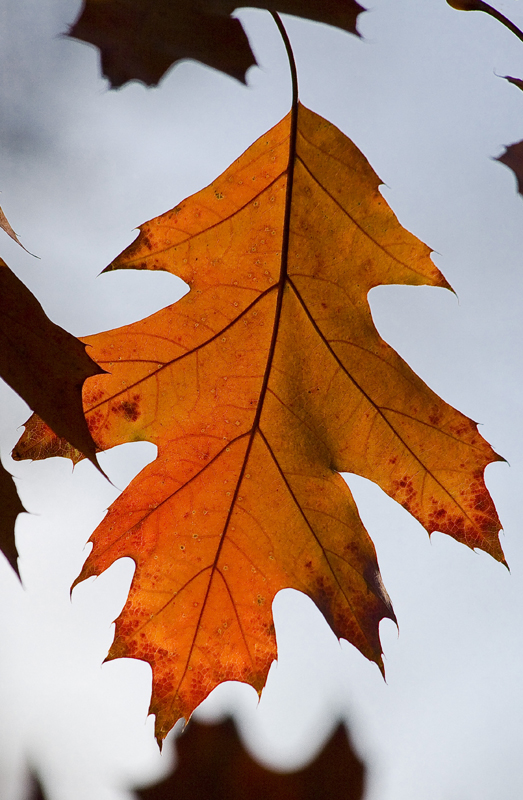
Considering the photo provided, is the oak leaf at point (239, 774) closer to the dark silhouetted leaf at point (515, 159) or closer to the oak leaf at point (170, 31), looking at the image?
the dark silhouetted leaf at point (515, 159)

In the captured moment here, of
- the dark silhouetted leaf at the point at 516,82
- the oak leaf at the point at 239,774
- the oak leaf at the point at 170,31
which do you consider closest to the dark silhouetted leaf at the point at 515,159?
the dark silhouetted leaf at the point at 516,82

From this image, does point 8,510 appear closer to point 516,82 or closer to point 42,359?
point 42,359

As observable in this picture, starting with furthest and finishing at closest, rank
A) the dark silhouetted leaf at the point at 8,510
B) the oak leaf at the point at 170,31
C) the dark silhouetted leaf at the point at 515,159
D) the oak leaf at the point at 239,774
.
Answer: the oak leaf at the point at 239,774
the dark silhouetted leaf at the point at 515,159
the oak leaf at the point at 170,31
the dark silhouetted leaf at the point at 8,510

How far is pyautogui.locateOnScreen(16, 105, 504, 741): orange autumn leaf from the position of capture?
0.60 metres

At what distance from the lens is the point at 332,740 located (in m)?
1.57

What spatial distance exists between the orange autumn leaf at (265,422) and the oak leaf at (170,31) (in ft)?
0.32

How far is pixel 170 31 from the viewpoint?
69 centimetres

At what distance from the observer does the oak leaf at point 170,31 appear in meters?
0.55

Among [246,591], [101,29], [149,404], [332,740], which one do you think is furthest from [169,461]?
[332,740]

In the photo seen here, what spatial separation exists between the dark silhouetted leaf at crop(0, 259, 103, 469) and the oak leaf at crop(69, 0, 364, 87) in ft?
1.21

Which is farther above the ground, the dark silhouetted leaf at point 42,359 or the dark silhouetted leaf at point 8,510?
the dark silhouetted leaf at point 42,359

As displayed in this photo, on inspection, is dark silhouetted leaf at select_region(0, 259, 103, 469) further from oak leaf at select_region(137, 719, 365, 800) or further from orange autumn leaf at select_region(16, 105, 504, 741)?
oak leaf at select_region(137, 719, 365, 800)

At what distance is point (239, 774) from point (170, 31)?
1771 millimetres

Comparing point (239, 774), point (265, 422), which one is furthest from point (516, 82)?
point (239, 774)
